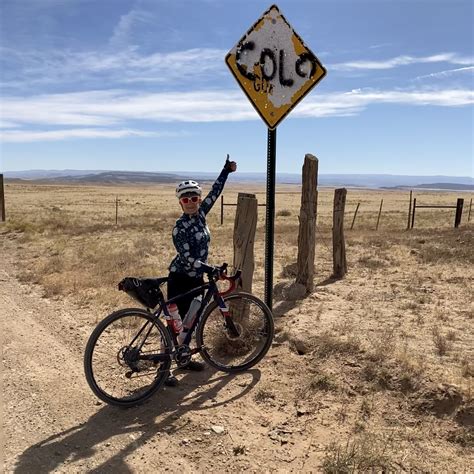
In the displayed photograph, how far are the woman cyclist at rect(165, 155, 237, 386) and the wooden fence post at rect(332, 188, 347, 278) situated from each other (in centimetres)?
555

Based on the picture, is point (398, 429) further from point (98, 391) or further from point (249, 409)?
point (98, 391)

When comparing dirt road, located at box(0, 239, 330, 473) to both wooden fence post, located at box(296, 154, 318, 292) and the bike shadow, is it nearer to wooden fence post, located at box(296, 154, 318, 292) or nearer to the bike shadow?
the bike shadow

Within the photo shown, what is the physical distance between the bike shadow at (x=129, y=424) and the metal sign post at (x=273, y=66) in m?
2.73

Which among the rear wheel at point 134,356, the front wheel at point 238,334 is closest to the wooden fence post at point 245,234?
the front wheel at point 238,334

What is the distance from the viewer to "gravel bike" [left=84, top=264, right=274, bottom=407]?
4270 millimetres

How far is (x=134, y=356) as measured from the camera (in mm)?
4355

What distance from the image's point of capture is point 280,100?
16.4 ft

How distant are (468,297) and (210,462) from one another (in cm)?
597

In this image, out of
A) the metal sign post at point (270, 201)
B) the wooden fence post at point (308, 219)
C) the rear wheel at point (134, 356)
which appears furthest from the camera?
the wooden fence post at point (308, 219)

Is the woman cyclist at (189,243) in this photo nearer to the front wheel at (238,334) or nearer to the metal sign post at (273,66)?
the front wheel at (238,334)

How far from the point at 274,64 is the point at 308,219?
3509 mm

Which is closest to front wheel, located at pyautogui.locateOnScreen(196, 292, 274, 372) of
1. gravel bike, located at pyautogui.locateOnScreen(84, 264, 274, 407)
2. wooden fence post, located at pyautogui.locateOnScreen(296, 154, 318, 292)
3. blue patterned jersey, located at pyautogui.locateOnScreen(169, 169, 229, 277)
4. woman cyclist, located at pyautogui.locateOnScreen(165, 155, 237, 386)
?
gravel bike, located at pyautogui.locateOnScreen(84, 264, 274, 407)

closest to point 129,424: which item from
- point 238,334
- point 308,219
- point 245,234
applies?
point 238,334

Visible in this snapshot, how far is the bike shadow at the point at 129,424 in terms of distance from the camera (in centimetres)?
342
